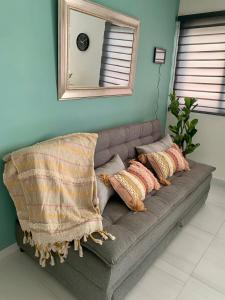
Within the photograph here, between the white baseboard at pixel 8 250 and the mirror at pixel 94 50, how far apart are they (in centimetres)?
119

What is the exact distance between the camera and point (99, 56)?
7.20 feet

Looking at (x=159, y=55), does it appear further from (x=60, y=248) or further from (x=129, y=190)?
(x=60, y=248)

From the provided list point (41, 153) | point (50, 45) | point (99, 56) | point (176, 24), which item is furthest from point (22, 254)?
point (176, 24)

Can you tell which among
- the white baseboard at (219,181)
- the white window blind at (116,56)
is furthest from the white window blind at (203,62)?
the white window blind at (116,56)

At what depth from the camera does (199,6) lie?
9.92 feet

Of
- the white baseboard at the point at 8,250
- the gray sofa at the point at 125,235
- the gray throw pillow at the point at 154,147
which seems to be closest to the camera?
the gray sofa at the point at 125,235

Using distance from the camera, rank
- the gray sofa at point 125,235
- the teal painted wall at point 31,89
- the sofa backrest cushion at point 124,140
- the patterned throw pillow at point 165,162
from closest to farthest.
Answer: the gray sofa at point 125,235, the teal painted wall at point 31,89, the sofa backrest cushion at point 124,140, the patterned throw pillow at point 165,162

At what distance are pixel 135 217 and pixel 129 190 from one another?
198 millimetres

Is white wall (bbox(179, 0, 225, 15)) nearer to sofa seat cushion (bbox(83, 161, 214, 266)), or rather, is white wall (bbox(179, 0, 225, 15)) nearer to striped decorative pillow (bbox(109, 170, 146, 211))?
sofa seat cushion (bbox(83, 161, 214, 266))

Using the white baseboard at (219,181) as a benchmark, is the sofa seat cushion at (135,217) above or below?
above

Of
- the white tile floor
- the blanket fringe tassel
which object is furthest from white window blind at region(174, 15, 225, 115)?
the blanket fringe tassel

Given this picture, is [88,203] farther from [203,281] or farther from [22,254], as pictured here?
[203,281]

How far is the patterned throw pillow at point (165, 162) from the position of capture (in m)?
2.19

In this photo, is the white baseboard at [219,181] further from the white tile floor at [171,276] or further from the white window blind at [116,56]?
the white window blind at [116,56]
